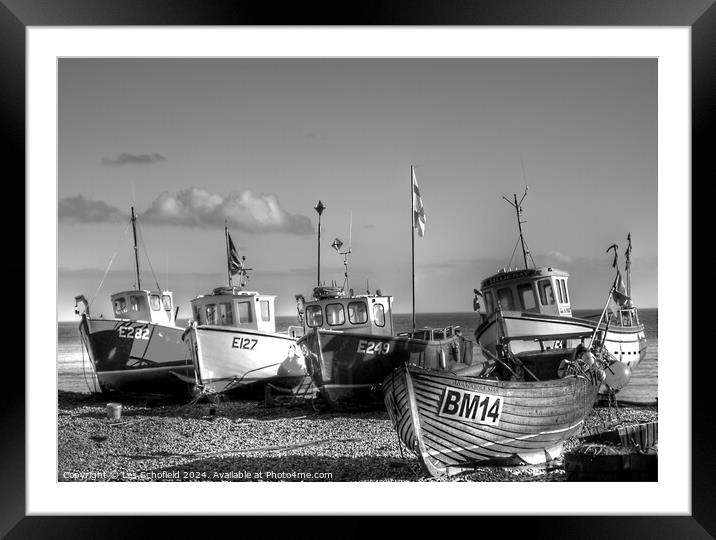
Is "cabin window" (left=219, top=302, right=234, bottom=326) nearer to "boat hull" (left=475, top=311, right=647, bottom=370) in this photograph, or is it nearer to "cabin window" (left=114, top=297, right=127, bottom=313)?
"cabin window" (left=114, top=297, right=127, bottom=313)

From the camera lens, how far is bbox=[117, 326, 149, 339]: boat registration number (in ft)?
38.2

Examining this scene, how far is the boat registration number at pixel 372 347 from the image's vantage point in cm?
943

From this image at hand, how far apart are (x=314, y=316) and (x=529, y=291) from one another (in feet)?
10.0

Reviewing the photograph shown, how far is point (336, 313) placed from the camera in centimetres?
1076

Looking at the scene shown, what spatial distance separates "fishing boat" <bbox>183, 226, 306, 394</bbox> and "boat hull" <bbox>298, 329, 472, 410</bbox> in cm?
145

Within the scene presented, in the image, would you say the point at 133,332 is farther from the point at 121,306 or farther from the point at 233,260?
the point at 233,260

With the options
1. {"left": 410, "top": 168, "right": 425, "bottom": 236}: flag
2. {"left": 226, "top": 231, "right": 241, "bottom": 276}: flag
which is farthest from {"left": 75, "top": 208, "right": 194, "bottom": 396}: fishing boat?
{"left": 410, "top": 168, "right": 425, "bottom": 236}: flag

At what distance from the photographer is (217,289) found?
1105 cm

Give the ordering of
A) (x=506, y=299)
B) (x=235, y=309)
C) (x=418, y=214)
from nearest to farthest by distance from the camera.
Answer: (x=418, y=214), (x=506, y=299), (x=235, y=309)

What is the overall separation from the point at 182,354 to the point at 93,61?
17.1 feet

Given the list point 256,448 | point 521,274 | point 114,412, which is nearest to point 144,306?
point 114,412
